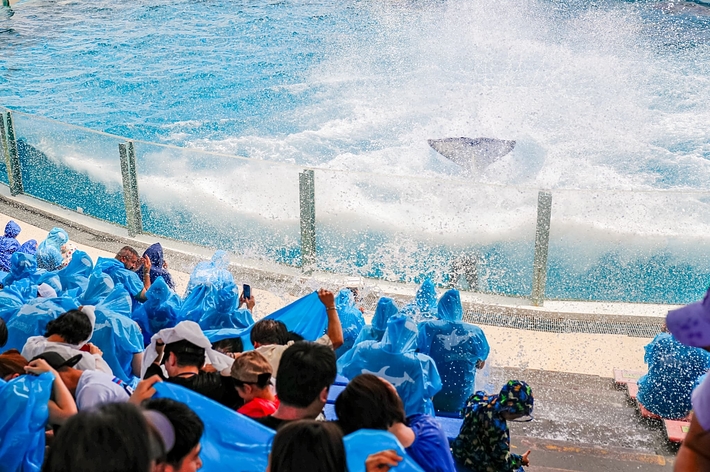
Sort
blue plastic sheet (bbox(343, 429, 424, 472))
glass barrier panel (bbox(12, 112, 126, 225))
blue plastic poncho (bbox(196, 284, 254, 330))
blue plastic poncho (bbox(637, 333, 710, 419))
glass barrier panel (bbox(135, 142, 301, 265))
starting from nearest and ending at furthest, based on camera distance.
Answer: blue plastic sheet (bbox(343, 429, 424, 472)) < blue plastic poncho (bbox(637, 333, 710, 419)) < blue plastic poncho (bbox(196, 284, 254, 330)) < glass barrier panel (bbox(135, 142, 301, 265)) < glass barrier panel (bbox(12, 112, 126, 225))

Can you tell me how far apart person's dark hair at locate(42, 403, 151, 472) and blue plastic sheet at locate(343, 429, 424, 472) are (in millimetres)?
943

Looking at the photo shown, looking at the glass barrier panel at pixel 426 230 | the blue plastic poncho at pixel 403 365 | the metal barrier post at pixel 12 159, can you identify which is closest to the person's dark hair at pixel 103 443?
the blue plastic poncho at pixel 403 365

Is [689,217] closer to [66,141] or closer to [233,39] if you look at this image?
[66,141]

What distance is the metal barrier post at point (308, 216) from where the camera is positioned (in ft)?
22.0

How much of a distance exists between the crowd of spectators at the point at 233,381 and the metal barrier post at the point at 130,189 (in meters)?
2.30

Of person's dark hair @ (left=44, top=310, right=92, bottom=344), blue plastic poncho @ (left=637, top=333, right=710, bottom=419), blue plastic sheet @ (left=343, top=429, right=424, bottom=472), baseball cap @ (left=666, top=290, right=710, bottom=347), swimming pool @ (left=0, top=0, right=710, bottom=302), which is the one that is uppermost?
baseball cap @ (left=666, top=290, right=710, bottom=347)

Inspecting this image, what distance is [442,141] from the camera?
546 inches

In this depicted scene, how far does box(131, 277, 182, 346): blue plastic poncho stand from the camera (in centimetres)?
455

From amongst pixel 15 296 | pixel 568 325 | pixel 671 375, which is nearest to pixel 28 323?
pixel 15 296

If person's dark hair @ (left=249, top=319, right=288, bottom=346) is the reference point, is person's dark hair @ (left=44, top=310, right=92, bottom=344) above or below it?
above

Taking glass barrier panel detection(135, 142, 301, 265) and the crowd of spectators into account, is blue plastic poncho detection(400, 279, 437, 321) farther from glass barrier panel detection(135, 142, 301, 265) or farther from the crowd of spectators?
glass barrier panel detection(135, 142, 301, 265)

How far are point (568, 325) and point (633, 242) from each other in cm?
78

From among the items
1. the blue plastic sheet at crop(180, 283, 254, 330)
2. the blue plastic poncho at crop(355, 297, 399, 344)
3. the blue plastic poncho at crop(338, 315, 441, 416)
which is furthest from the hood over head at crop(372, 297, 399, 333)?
the blue plastic sheet at crop(180, 283, 254, 330)

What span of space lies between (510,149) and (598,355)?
27.4 ft
